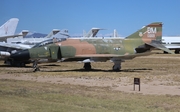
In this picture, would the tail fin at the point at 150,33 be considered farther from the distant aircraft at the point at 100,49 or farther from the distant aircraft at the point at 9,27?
the distant aircraft at the point at 9,27

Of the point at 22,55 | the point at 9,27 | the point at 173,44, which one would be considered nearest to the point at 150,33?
the point at 22,55

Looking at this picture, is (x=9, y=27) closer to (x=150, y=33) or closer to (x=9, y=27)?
(x=9, y=27)

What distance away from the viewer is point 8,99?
10547mm

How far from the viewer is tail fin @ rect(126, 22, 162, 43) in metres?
23.7

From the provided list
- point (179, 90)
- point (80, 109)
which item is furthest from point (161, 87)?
point (80, 109)

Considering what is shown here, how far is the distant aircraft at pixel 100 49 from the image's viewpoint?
21691 mm

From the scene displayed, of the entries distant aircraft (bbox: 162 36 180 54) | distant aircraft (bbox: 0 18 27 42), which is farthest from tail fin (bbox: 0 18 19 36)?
distant aircraft (bbox: 162 36 180 54)

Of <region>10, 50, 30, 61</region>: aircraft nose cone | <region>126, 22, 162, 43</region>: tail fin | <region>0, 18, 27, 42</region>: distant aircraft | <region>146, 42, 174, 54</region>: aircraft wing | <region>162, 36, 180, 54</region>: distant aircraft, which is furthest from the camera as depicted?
<region>162, 36, 180, 54</region>: distant aircraft

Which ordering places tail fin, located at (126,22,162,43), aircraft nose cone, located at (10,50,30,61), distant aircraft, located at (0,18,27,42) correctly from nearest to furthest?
aircraft nose cone, located at (10,50,30,61)
tail fin, located at (126,22,162,43)
distant aircraft, located at (0,18,27,42)

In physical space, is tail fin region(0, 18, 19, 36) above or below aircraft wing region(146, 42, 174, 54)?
above

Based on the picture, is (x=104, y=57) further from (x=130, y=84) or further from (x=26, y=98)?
(x=26, y=98)

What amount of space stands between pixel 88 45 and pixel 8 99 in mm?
12582

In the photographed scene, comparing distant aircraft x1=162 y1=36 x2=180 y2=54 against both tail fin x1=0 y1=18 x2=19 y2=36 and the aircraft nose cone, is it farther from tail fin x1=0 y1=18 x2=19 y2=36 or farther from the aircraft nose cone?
the aircraft nose cone

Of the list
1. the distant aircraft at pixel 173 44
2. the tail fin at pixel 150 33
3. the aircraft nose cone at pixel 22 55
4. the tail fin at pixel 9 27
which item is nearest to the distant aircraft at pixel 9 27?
the tail fin at pixel 9 27
